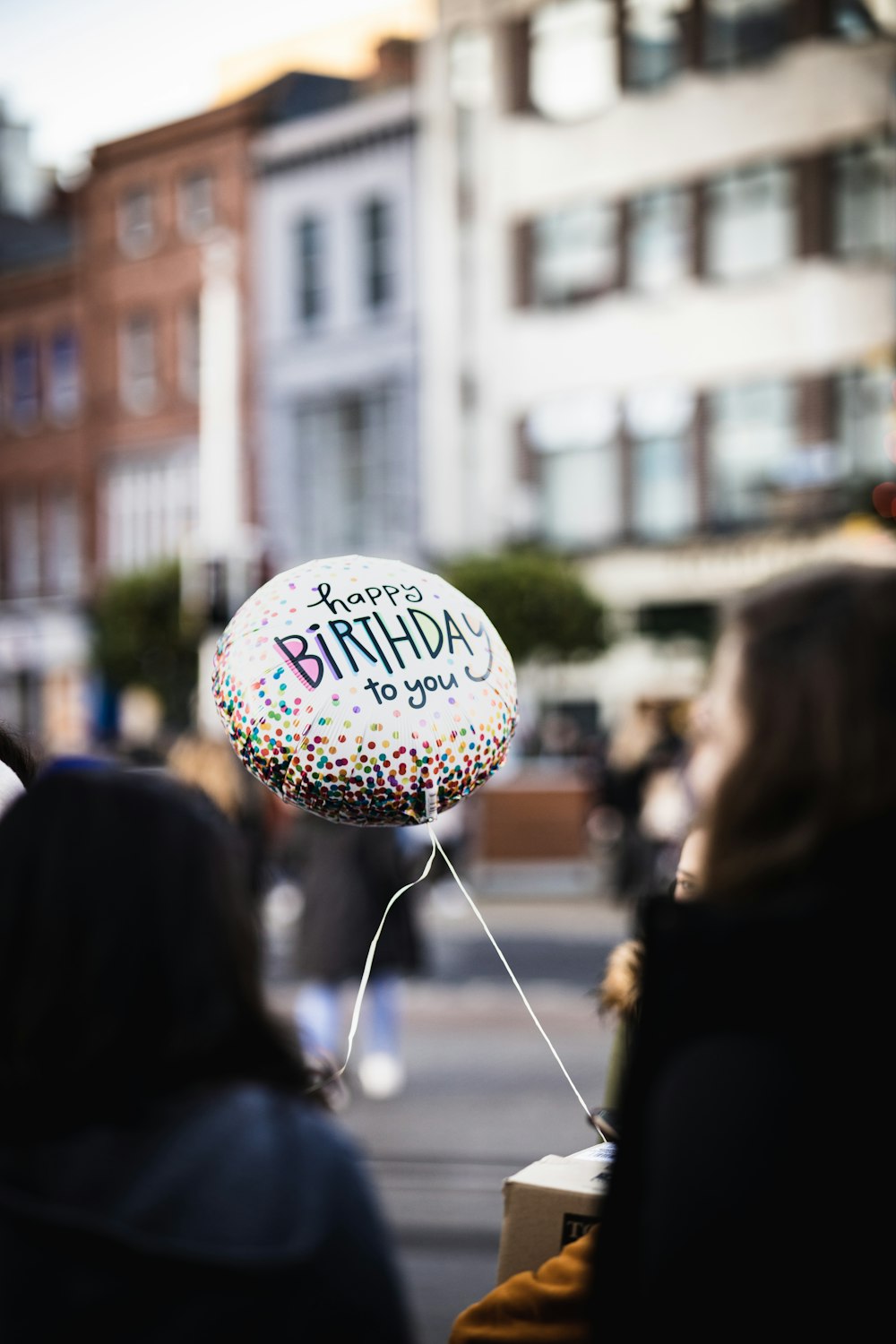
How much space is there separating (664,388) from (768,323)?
180 centimetres

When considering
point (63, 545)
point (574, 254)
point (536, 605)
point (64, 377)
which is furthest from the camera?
point (64, 377)

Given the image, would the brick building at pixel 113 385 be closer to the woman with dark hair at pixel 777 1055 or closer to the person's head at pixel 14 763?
the person's head at pixel 14 763

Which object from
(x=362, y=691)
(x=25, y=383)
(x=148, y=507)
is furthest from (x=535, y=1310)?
(x=25, y=383)

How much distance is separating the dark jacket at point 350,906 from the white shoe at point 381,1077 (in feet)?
1.30

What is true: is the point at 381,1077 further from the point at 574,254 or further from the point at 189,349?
the point at 189,349

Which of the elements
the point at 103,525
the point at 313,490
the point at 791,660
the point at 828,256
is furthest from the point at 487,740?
the point at 103,525

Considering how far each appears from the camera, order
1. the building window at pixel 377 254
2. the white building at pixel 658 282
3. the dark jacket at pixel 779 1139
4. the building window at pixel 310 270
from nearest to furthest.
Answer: the dark jacket at pixel 779 1139
the white building at pixel 658 282
the building window at pixel 377 254
the building window at pixel 310 270

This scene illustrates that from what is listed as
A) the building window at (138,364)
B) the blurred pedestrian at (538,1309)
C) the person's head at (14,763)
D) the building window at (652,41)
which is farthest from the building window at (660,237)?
the blurred pedestrian at (538,1309)

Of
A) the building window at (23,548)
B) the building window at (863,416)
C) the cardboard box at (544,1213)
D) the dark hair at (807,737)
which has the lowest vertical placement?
the cardboard box at (544,1213)

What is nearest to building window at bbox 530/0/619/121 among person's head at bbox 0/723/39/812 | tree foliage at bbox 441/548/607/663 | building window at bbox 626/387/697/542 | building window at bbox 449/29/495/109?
building window at bbox 449/29/495/109

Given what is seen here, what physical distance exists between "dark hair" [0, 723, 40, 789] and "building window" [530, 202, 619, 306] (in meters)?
22.6

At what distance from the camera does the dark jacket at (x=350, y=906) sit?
22.9 feet

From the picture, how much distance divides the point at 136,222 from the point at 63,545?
6378 mm

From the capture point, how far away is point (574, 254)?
80.9 ft
